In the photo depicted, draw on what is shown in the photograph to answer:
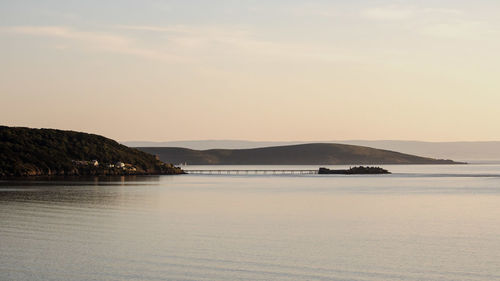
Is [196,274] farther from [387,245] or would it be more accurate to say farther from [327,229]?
[327,229]

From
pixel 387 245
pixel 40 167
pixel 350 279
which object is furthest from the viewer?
pixel 40 167

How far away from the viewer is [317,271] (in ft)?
88.7

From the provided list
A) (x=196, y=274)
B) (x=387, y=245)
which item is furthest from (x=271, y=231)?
(x=196, y=274)

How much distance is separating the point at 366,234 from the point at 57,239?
17458mm

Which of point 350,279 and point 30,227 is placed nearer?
point 350,279

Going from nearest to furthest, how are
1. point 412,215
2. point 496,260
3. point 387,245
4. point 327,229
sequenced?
1. point 496,260
2. point 387,245
3. point 327,229
4. point 412,215

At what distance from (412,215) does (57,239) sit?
96.7 feet

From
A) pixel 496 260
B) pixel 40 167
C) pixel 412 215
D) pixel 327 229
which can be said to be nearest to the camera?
pixel 496 260

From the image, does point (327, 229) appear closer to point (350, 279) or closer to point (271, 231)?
point (271, 231)

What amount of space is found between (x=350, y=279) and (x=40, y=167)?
165 m

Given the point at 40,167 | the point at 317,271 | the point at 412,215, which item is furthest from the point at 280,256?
the point at 40,167

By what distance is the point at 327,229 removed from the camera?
4275cm

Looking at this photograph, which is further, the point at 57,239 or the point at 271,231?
the point at 271,231

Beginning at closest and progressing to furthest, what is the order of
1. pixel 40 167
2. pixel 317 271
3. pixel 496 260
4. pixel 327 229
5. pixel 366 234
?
pixel 317 271
pixel 496 260
pixel 366 234
pixel 327 229
pixel 40 167
